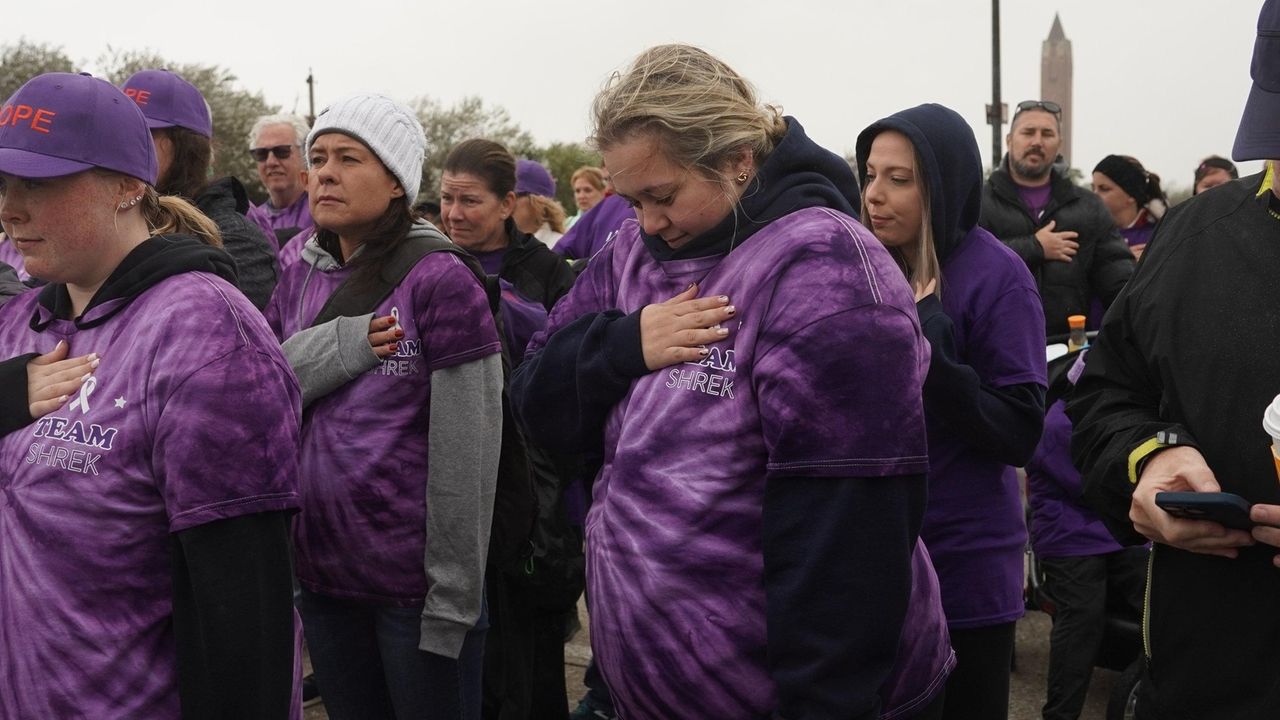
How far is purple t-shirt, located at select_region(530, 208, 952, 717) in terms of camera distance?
197 centimetres

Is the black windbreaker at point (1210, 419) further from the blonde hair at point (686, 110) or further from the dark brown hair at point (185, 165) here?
the dark brown hair at point (185, 165)

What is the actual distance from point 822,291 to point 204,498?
3.55 ft

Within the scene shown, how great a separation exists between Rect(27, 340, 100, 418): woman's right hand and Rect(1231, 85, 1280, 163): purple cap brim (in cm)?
198

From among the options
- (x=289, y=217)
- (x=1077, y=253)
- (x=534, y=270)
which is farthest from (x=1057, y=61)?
(x=534, y=270)

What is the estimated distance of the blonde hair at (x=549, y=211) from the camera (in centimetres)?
766

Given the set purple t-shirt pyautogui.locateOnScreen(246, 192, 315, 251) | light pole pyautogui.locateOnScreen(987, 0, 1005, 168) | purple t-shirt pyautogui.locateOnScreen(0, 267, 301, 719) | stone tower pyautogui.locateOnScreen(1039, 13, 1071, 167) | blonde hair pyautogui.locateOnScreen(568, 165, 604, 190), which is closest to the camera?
purple t-shirt pyautogui.locateOnScreen(0, 267, 301, 719)

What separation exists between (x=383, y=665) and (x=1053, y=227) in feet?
15.0

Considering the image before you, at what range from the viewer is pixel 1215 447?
6.95 feet

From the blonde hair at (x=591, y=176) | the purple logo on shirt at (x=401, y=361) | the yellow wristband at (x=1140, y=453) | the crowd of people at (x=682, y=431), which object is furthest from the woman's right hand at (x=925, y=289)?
the blonde hair at (x=591, y=176)

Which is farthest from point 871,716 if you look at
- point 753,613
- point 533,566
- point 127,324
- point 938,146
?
point 533,566

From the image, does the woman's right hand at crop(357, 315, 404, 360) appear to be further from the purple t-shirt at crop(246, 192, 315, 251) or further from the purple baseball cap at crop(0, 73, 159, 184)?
the purple t-shirt at crop(246, 192, 315, 251)

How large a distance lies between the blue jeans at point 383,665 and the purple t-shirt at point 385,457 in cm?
9

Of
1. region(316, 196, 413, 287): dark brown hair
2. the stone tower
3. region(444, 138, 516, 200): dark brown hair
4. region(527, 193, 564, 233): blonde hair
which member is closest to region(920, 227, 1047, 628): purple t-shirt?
region(316, 196, 413, 287): dark brown hair

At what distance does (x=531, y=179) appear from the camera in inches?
301
